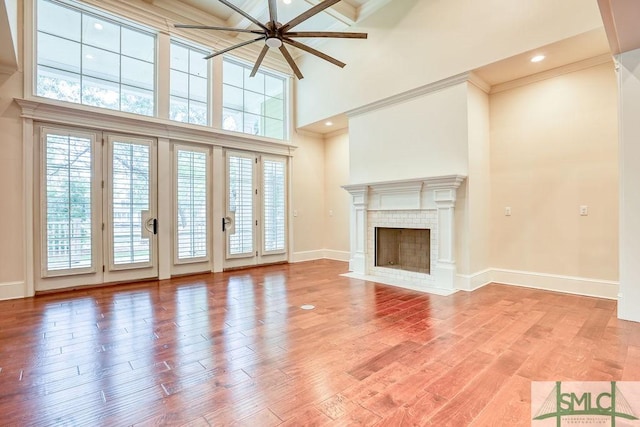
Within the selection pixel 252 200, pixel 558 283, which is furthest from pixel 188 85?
pixel 558 283

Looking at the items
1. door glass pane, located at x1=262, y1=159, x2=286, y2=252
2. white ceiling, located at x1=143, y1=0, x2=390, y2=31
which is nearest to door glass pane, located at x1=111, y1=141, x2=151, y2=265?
door glass pane, located at x1=262, y1=159, x2=286, y2=252

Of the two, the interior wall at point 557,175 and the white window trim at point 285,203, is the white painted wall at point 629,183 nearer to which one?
the interior wall at point 557,175

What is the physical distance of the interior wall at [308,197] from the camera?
7.28 metres

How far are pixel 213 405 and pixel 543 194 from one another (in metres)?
4.80

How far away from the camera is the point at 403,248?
5668 mm

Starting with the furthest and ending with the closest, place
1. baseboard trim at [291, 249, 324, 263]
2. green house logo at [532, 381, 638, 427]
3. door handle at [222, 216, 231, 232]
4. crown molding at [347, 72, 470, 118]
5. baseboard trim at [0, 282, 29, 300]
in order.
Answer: baseboard trim at [291, 249, 324, 263], door handle at [222, 216, 231, 232], crown molding at [347, 72, 470, 118], baseboard trim at [0, 282, 29, 300], green house logo at [532, 381, 638, 427]

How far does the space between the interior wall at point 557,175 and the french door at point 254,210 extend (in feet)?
13.6

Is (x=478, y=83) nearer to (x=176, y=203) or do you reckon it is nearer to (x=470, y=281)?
(x=470, y=281)

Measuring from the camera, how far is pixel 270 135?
22.8 feet

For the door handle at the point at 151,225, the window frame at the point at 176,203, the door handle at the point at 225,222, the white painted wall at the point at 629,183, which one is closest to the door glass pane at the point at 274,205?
the door handle at the point at 225,222

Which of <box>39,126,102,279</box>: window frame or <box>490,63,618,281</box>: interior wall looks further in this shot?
<box>39,126,102,279</box>: window frame

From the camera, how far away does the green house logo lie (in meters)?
1.68

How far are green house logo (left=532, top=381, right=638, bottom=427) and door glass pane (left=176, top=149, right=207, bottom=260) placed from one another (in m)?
5.40

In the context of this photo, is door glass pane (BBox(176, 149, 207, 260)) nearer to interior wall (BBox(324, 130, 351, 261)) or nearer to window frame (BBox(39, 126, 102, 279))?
window frame (BBox(39, 126, 102, 279))
